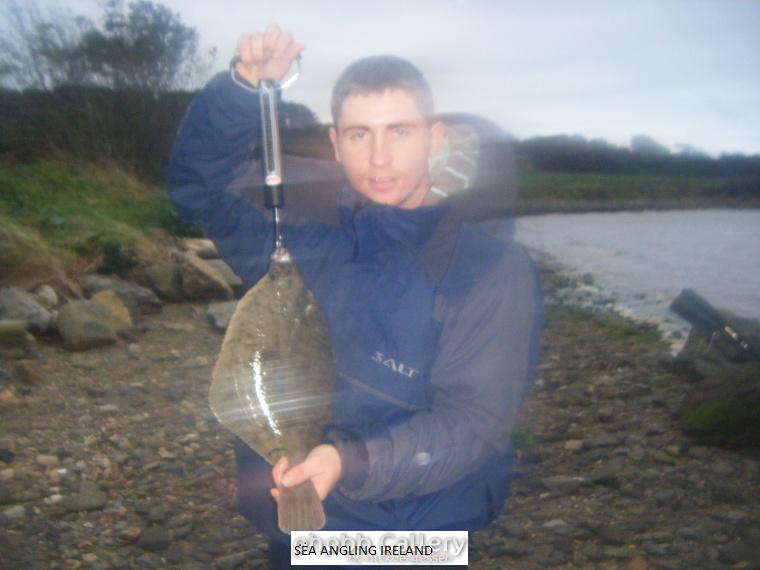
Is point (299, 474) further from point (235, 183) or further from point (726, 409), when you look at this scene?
point (726, 409)

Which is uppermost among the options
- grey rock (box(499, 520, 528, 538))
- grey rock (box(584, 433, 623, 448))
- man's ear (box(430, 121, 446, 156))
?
man's ear (box(430, 121, 446, 156))

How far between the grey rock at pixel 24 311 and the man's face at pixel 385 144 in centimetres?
530

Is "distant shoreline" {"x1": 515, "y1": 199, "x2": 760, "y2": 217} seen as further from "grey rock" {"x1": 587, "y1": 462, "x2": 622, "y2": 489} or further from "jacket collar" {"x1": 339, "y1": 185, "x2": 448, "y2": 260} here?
"jacket collar" {"x1": 339, "y1": 185, "x2": 448, "y2": 260}

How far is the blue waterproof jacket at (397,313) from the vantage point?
1.70 meters

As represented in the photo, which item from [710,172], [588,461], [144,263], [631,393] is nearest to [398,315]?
[588,461]

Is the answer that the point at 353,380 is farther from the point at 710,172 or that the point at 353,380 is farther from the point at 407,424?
the point at 710,172

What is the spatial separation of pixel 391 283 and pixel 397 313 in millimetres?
76

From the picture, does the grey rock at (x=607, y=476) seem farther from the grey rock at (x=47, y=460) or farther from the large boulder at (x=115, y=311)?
the large boulder at (x=115, y=311)

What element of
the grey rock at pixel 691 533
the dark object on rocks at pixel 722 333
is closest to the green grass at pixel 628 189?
the dark object on rocks at pixel 722 333

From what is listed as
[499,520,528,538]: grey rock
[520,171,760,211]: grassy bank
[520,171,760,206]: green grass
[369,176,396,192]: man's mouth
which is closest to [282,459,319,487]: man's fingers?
[369,176,396,192]: man's mouth

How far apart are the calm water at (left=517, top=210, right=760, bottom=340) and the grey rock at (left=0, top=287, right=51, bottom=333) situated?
21.8ft

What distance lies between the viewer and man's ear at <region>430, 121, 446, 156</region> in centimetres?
185

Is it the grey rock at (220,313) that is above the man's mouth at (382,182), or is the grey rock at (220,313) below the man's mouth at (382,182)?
below

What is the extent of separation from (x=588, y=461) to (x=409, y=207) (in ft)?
11.2
